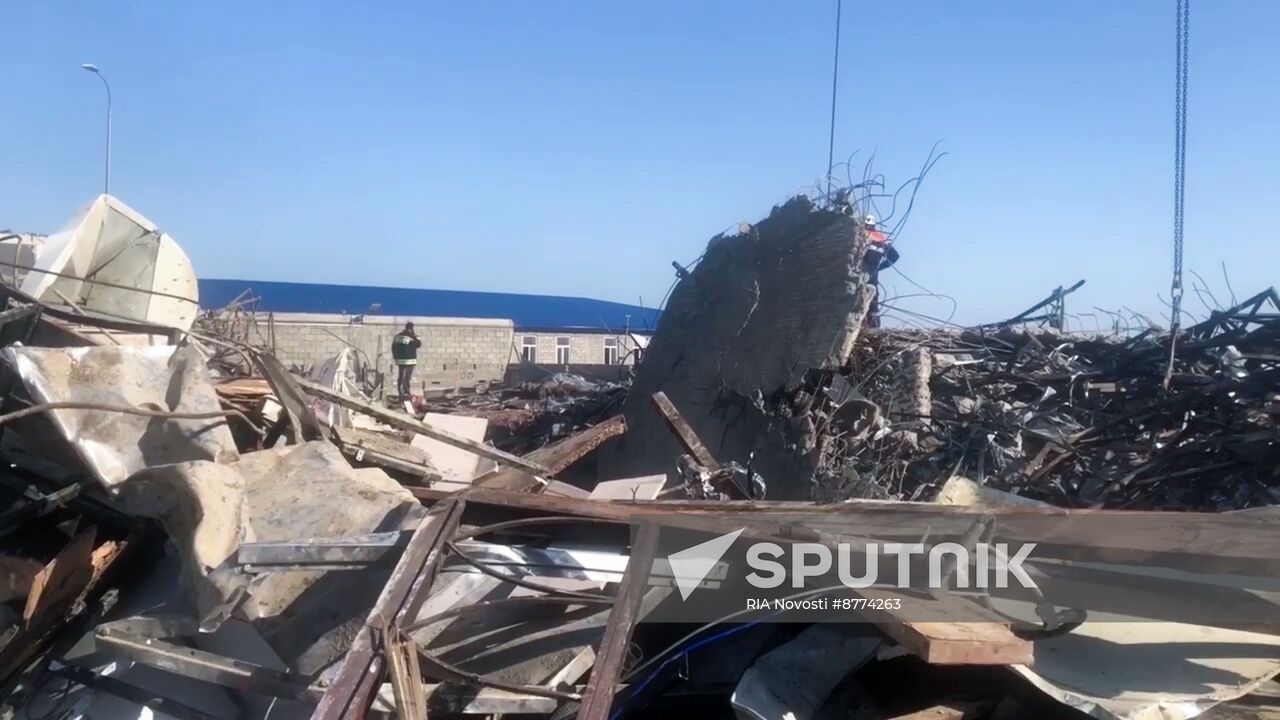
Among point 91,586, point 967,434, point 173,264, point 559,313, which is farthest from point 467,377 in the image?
Result: point 559,313

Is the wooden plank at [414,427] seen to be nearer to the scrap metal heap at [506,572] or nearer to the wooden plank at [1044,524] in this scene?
the scrap metal heap at [506,572]

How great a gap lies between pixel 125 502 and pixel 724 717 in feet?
7.50

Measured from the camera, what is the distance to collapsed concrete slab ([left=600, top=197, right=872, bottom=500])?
6363 millimetres

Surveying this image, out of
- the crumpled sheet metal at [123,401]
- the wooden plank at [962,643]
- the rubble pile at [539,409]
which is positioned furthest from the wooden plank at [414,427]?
the rubble pile at [539,409]

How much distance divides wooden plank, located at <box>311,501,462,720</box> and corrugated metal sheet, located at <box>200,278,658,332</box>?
122 feet


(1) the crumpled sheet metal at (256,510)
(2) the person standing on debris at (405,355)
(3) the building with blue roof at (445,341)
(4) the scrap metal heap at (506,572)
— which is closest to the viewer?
(4) the scrap metal heap at (506,572)

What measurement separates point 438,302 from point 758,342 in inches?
1717

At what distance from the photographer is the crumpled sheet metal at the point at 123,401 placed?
11.8 feet

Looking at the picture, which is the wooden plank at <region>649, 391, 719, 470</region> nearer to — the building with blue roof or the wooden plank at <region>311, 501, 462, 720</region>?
the wooden plank at <region>311, 501, 462, 720</region>

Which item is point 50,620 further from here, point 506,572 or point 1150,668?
point 1150,668

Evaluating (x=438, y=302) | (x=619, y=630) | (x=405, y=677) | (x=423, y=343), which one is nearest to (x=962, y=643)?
(x=619, y=630)

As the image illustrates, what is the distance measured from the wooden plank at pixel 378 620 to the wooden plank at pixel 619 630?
53 centimetres

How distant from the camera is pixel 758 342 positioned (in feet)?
22.6

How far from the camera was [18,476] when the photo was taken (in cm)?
387
